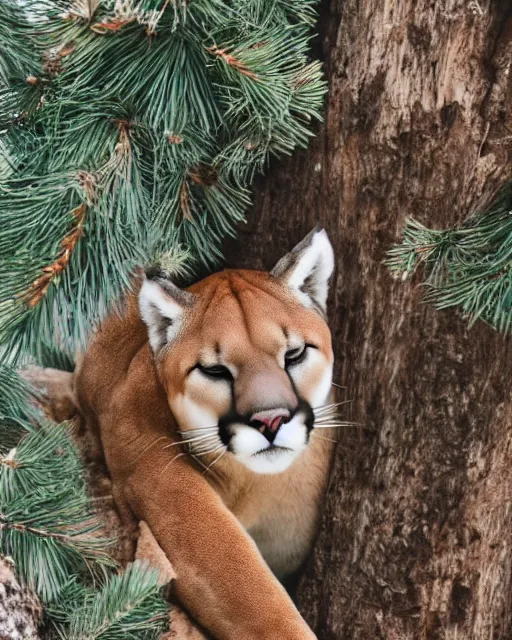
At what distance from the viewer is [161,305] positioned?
7.07 feet

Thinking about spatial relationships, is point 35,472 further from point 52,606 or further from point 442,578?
point 442,578

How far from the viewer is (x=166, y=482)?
214 cm

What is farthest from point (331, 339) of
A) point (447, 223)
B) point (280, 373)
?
point (447, 223)

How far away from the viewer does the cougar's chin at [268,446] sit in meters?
1.93

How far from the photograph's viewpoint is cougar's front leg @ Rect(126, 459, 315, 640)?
6.39ft

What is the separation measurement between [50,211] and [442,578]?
1183 millimetres

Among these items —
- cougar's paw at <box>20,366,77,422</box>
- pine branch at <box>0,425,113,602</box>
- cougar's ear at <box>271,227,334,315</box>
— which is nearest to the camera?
pine branch at <box>0,425,113,602</box>

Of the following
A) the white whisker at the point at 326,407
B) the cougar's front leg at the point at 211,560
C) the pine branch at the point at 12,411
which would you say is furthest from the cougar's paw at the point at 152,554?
the white whisker at the point at 326,407

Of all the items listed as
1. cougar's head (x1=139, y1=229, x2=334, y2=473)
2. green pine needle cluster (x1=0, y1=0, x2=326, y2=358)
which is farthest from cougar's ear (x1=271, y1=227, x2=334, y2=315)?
green pine needle cluster (x1=0, y1=0, x2=326, y2=358)

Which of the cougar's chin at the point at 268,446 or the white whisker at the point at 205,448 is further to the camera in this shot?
the white whisker at the point at 205,448

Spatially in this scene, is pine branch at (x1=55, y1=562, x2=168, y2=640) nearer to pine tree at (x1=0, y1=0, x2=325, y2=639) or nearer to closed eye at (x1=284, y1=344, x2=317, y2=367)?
pine tree at (x1=0, y1=0, x2=325, y2=639)

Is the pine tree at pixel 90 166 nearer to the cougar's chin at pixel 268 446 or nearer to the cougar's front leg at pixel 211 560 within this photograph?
the cougar's front leg at pixel 211 560

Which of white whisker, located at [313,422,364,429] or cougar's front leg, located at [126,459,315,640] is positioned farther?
white whisker, located at [313,422,364,429]

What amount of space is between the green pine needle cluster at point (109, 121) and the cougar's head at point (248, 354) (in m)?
0.22
